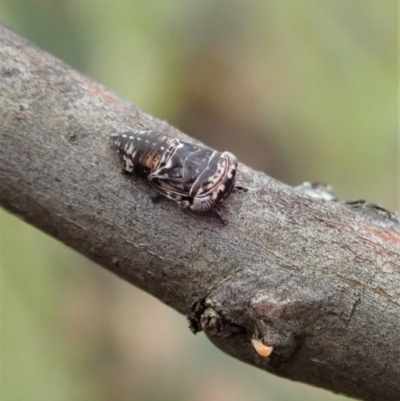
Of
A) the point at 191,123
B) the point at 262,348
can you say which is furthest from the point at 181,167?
the point at 191,123

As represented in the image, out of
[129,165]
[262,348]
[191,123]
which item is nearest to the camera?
[262,348]

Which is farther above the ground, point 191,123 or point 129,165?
point 191,123

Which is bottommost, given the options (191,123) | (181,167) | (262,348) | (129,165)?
(262,348)

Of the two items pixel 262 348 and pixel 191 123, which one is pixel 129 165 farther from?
pixel 191 123

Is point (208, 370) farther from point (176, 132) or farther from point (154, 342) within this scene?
point (176, 132)

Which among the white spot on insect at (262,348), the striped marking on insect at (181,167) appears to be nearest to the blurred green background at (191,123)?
the striped marking on insect at (181,167)

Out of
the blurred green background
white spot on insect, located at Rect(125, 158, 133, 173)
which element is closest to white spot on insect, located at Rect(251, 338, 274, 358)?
white spot on insect, located at Rect(125, 158, 133, 173)

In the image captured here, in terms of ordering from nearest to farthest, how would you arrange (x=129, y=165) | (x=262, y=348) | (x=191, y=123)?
(x=262, y=348) < (x=129, y=165) < (x=191, y=123)

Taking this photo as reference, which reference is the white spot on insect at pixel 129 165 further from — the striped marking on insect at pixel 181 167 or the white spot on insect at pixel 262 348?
the white spot on insect at pixel 262 348

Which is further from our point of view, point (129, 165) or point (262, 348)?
point (129, 165)
